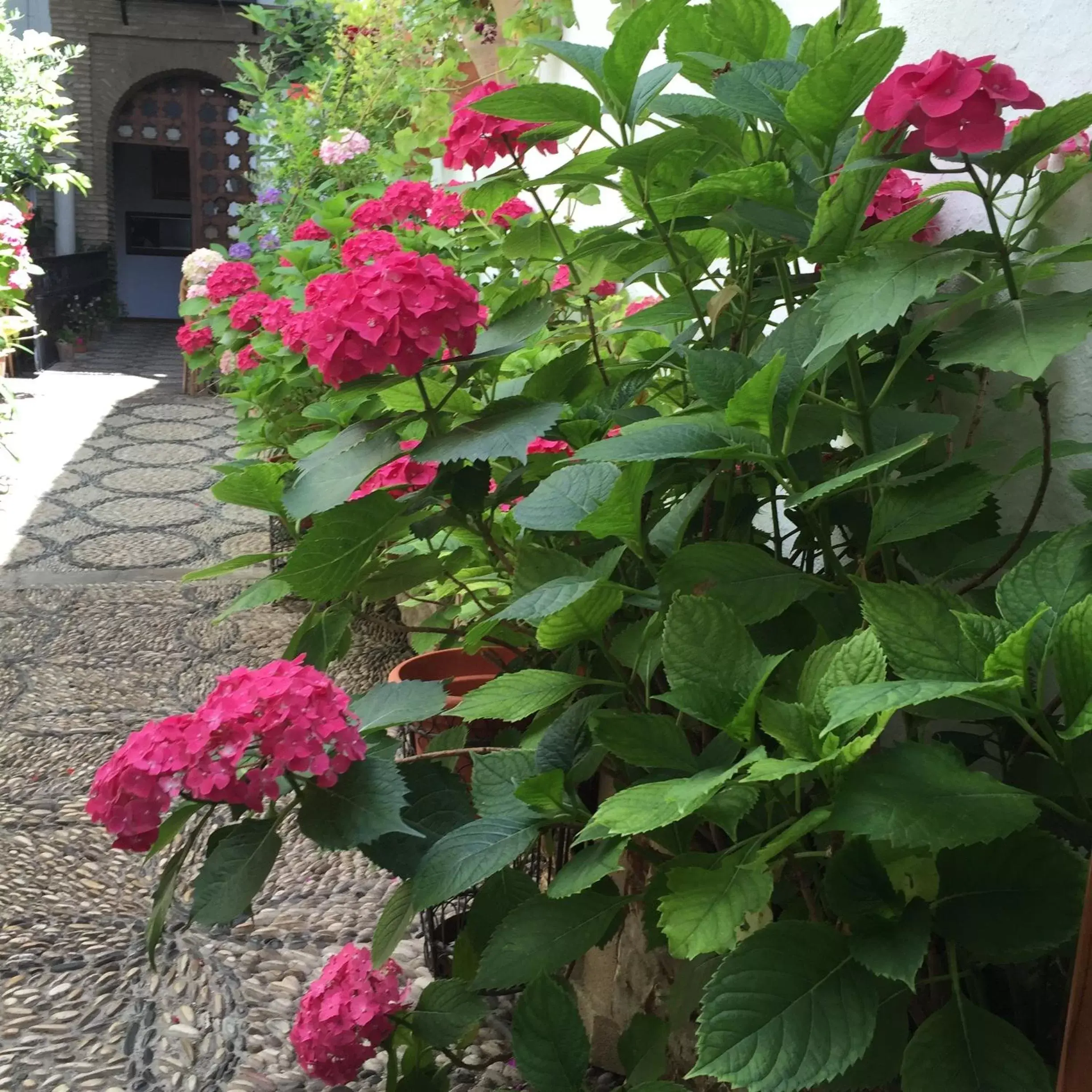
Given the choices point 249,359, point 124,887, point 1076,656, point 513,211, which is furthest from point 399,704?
point 249,359

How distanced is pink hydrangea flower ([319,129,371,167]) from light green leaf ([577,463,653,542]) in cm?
288

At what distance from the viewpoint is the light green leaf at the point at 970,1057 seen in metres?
0.56

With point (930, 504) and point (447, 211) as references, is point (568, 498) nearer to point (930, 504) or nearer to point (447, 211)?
point (930, 504)

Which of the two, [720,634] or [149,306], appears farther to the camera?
[149,306]

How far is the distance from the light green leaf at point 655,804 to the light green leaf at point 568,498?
8.6 inches

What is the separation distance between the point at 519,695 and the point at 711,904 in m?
0.26

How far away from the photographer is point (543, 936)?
2.52 ft

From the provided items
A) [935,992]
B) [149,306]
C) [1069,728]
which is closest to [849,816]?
[1069,728]

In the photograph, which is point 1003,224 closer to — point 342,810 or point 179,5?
point 342,810

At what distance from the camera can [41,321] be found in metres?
8.02

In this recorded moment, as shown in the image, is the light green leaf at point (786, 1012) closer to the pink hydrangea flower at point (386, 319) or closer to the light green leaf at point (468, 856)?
the light green leaf at point (468, 856)

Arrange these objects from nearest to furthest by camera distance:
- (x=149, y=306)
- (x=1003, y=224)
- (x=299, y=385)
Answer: (x=1003, y=224), (x=299, y=385), (x=149, y=306)

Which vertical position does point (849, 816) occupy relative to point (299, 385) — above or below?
above

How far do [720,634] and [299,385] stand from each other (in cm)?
198
